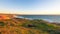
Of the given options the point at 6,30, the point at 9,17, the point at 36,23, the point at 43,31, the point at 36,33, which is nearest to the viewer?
the point at 6,30

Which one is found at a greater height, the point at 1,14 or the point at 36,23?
the point at 1,14

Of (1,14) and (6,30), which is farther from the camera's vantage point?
(1,14)

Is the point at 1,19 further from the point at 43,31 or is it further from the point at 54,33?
the point at 54,33

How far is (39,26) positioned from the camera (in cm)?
862

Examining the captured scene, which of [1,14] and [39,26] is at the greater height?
[1,14]

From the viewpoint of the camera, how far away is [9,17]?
9625 millimetres

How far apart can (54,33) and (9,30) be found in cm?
236

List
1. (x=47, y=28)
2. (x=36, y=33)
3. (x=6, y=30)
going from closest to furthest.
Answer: (x=6, y=30) < (x=36, y=33) < (x=47, y=28)

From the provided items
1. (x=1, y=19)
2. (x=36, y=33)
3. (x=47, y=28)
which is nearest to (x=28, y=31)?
(x=36, y=33)

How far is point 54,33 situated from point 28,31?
137 cm

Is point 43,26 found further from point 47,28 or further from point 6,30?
point 6,30

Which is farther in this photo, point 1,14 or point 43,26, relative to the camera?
point 1,14

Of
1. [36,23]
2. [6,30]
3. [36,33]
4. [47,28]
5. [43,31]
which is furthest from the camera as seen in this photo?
[36,23]

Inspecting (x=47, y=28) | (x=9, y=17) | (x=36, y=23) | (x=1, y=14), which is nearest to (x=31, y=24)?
(x=36, y=23)
